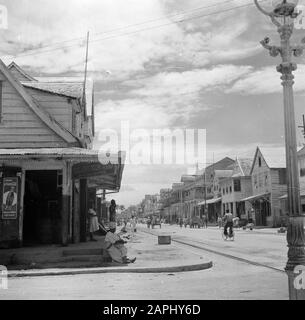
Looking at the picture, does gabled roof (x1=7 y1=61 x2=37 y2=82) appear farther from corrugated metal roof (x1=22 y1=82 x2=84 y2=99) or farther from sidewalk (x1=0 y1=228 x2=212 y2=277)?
sidewalk (x1=0 y1=228 x2=212 y2=277)

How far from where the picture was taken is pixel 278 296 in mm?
8375

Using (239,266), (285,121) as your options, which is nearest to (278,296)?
(285,121)

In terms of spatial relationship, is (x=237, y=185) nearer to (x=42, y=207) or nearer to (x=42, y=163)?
(x=42, y=207)

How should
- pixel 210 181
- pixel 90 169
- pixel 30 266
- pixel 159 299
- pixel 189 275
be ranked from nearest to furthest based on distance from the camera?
pixel 159 299 → pixel 189 275 → pixel 30 266 → pixel 90 169 → pixel 210 181

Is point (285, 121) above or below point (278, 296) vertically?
above

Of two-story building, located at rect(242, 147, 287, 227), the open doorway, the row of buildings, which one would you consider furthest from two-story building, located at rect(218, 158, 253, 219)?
the open doorway

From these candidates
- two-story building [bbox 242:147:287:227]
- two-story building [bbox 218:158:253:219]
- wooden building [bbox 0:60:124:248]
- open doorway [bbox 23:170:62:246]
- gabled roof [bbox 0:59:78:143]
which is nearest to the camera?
wooden building [bbox 0:60:124:248]

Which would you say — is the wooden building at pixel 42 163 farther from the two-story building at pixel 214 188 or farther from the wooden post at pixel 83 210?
the two-story building at pixel 214 188

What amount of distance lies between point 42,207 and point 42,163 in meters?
3.58

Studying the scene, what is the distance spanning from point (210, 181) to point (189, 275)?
77.7 meters

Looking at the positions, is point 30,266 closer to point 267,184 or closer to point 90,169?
point 90,169

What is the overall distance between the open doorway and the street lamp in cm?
1156

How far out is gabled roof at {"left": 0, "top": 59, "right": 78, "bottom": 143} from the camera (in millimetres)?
16266

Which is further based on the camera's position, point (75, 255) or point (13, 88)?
point (13, 88)
